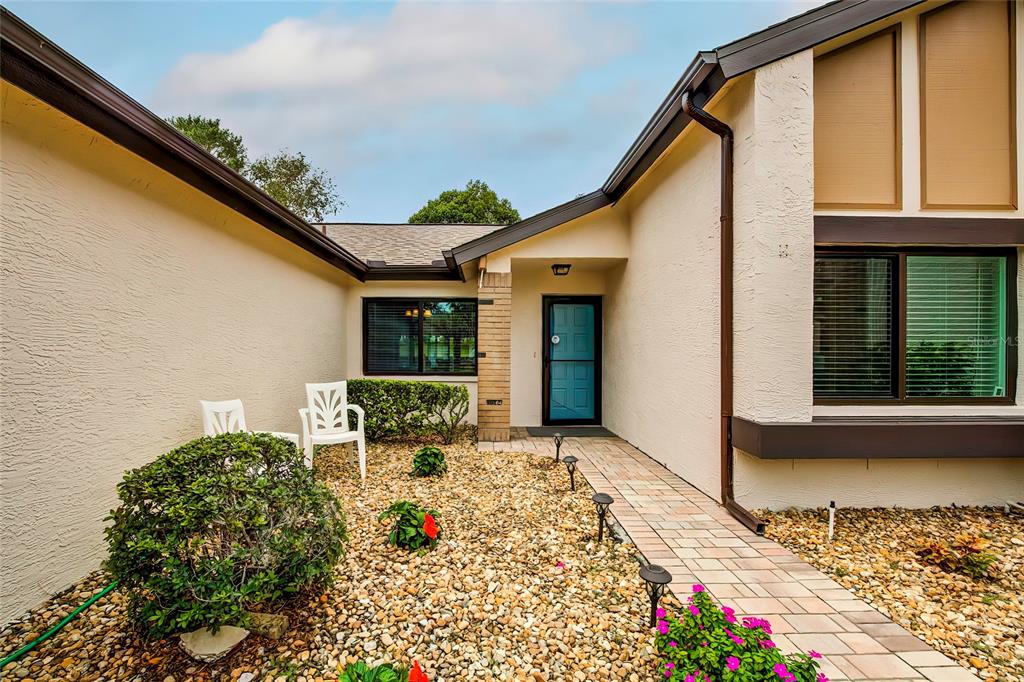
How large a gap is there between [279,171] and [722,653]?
79.2 ft

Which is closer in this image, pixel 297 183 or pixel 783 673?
pixel 783 673

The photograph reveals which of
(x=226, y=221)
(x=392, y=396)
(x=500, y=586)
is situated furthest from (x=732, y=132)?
(x=392, y=396)

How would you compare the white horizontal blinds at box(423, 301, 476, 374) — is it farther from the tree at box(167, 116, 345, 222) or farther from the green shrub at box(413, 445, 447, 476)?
the tree at box(167, 116, 345, 222)

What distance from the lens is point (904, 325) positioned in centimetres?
384

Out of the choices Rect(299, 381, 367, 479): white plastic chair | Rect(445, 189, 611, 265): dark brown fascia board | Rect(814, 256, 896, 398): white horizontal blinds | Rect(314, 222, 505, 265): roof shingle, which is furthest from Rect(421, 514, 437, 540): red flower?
Rect(314, 222, 505, 265): roof shingle

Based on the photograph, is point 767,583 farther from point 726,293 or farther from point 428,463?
point 428,463

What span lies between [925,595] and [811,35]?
13.5 feet

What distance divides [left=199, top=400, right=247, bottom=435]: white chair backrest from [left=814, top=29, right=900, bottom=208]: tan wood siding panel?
18.5 ft

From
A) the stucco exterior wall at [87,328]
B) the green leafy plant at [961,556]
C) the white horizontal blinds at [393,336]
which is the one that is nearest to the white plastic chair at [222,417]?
the stucco exterior wall at [87,328]

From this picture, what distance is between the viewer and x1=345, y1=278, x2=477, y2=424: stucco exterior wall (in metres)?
7.62

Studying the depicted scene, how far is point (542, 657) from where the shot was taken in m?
2.03

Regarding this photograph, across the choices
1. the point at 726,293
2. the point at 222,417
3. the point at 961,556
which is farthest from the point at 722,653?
the point at 222,417

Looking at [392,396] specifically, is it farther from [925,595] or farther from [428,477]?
[925,595]

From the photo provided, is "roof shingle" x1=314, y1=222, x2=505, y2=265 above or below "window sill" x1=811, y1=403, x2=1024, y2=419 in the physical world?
above
